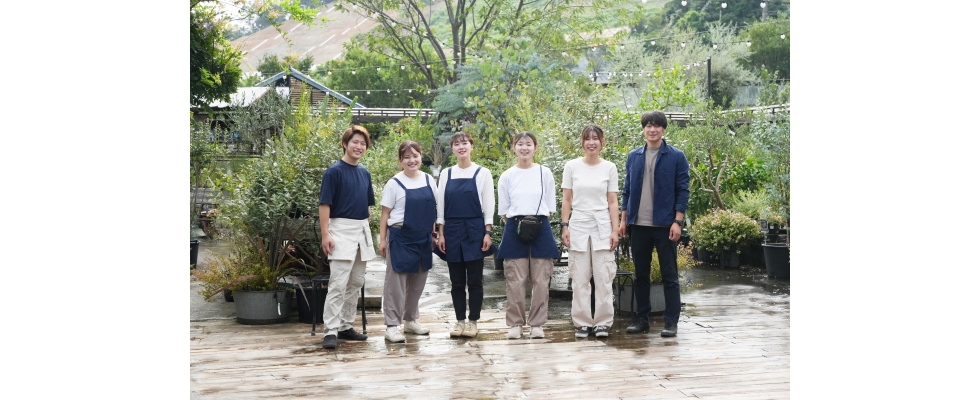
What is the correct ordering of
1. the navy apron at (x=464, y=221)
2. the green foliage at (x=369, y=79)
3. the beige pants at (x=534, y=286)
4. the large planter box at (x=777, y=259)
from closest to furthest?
the navy apron at (x=464, y=221), the beige pants at (x=534, y=286), the large planter box at (x=777, y=259), the green foliage at (x=369, y=79)

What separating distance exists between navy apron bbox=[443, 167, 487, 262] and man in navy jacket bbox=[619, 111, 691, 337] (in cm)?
92

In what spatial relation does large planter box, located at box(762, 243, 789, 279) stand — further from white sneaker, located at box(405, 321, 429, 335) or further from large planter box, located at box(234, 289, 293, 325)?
large planter box, located at box(234, 289, 293, 325)

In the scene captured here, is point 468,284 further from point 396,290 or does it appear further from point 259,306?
point 259,306

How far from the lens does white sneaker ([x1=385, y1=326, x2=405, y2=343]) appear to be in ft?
16.2

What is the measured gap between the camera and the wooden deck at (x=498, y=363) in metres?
3.81

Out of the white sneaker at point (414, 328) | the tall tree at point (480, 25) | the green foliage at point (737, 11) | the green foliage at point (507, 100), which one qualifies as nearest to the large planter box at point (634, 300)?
the white sneaker at point (414, 328)

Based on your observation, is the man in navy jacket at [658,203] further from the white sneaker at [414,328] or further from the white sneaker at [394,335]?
the white sneaker at [394,335]

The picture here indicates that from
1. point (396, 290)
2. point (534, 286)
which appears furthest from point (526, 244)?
point (396, 290)

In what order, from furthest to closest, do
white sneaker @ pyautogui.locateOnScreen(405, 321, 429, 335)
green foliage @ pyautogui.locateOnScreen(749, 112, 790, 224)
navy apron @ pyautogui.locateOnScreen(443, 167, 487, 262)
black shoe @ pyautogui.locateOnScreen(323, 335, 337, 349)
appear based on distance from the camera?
1. green foliage @ pyautogui.locateOnScreen(749, 112, 790, 224)
2. white sneaker @ pyautogui.locateOnScreen(405, 321, 429, 335)
3. navy apron @ pyautogui.locateOnScreen(443, 167, 487, 262)
4. black shoe @ pyautogui.locateOnScreen(323, 335, 337, 349)

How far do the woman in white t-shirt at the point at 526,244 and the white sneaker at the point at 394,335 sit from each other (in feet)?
2.09

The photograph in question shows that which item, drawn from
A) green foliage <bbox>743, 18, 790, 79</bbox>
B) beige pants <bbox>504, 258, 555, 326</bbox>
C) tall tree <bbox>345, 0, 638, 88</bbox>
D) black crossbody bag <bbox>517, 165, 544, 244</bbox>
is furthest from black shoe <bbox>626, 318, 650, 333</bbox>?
green foliage <bbox>743, 18, 790, 79</bbox>

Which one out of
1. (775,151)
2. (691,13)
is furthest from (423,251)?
(691,13)

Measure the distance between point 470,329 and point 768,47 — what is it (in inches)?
1115

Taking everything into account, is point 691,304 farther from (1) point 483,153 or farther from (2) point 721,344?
(1) point 483,153
